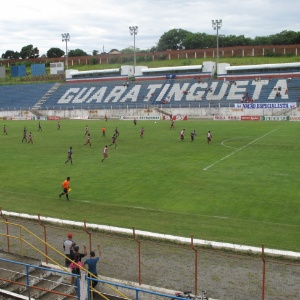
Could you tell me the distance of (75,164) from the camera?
31875mm

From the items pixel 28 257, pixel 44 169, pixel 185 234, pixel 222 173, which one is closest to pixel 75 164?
pixel 44 169

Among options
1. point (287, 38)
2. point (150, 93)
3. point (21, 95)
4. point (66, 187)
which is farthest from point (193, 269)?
point (287, 38)

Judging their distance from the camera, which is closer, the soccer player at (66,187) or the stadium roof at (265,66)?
the soccer player at (66,187)

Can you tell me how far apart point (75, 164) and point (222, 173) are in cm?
1133

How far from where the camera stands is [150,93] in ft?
285

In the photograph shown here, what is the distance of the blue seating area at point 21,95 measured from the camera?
93244mm

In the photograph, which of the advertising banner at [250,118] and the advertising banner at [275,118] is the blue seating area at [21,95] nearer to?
the advertising banner at [250,118]

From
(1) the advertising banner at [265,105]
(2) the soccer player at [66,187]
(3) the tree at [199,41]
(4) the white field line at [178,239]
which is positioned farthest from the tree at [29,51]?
(4) the white field line at [178,239]

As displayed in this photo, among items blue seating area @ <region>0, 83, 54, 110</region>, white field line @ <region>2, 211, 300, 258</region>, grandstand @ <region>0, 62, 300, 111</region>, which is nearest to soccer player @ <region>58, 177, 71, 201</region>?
white field line @ <region>2, 211, 300, 258</region>

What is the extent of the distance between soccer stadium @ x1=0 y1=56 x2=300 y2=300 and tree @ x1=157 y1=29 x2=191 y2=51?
109618 millimetres

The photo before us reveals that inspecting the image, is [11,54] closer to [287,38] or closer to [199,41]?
[199,41]

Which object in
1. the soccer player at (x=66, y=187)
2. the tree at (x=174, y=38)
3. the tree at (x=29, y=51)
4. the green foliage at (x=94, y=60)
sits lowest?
the soccer player at (x=66, y=187)

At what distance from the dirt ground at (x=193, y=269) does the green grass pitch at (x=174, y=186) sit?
2.42 meters

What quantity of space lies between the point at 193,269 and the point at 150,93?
75.9 meters
